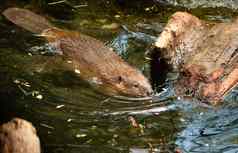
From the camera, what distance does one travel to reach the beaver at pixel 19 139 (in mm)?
5000

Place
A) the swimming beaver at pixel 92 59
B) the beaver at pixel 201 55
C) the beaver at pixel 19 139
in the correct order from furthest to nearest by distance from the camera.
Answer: the swimming beaver at pixel 92 59
the beaver at pixel 201 55
the beaver at pixel 19 139

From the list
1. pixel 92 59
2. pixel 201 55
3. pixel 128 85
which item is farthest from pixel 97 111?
pixel 201 55

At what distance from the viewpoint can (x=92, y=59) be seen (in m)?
7.36

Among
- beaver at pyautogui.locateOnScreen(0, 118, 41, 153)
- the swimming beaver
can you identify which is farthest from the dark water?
beaver at pyautogui.locateOnScreen(0, 118, 41, 153)

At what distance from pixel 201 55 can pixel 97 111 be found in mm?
1511

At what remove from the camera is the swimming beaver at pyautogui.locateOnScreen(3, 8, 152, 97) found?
6.86 meters

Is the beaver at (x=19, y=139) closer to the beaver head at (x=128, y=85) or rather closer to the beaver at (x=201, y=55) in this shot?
the beaver head at (x=128, y=85)

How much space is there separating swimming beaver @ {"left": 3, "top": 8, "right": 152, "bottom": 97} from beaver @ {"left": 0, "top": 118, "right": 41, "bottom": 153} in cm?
189

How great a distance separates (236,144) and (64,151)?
1.84 meters

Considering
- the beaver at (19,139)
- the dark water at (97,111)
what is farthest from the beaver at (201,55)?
the beaver at (19,139)

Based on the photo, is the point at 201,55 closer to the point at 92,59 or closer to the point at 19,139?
the point at 92,59

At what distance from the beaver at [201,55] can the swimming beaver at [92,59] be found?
49 centimetres

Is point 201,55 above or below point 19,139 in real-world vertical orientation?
above

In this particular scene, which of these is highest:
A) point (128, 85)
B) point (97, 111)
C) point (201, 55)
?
point (201, 55)
